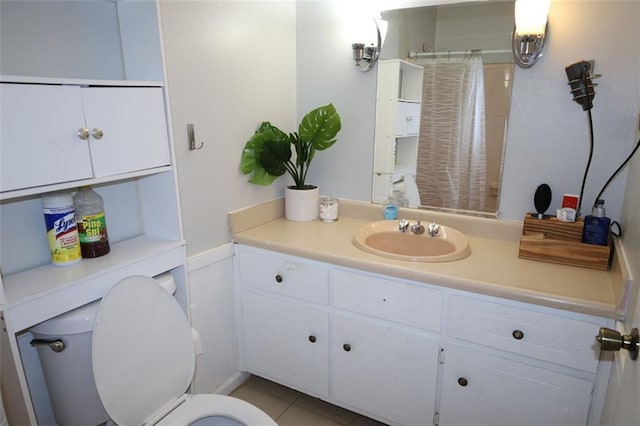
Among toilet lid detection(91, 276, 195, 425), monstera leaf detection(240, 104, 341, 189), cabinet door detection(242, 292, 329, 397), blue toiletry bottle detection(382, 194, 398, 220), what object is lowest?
cabinet door detection(242, 292, 329, 397)

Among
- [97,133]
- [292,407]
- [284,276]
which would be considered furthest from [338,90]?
[292,407]

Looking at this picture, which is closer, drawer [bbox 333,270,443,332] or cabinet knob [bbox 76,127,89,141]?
cabinet knob [bbox 76,127,89,141]

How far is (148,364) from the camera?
51.3 inches

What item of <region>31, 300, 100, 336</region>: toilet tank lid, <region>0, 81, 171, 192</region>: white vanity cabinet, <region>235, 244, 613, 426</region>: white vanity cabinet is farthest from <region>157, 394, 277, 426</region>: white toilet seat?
<region>0, 81, 171, 192</region>: white vanity cabinet

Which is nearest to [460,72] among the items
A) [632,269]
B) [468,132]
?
[468,132]

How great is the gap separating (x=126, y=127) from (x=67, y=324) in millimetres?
622

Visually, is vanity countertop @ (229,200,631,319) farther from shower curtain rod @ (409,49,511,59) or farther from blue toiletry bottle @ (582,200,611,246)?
shower curtain rod @ (409,49,511,59)

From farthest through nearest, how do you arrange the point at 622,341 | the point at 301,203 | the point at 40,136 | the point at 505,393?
the point at 301,203 → the point at 505,393 → the point at 40,136 → the point at 622,341

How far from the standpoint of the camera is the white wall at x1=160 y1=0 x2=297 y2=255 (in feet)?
5.03

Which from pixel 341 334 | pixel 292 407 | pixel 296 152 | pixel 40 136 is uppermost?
pixel 40 136

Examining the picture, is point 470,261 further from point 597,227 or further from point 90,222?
point 90,222

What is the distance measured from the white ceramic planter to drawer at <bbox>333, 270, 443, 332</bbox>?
496 millimetres

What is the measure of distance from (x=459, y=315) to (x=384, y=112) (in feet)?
3.24

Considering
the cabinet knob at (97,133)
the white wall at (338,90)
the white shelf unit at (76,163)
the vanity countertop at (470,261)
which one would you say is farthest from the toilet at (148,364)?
the white wall at (338,90)
